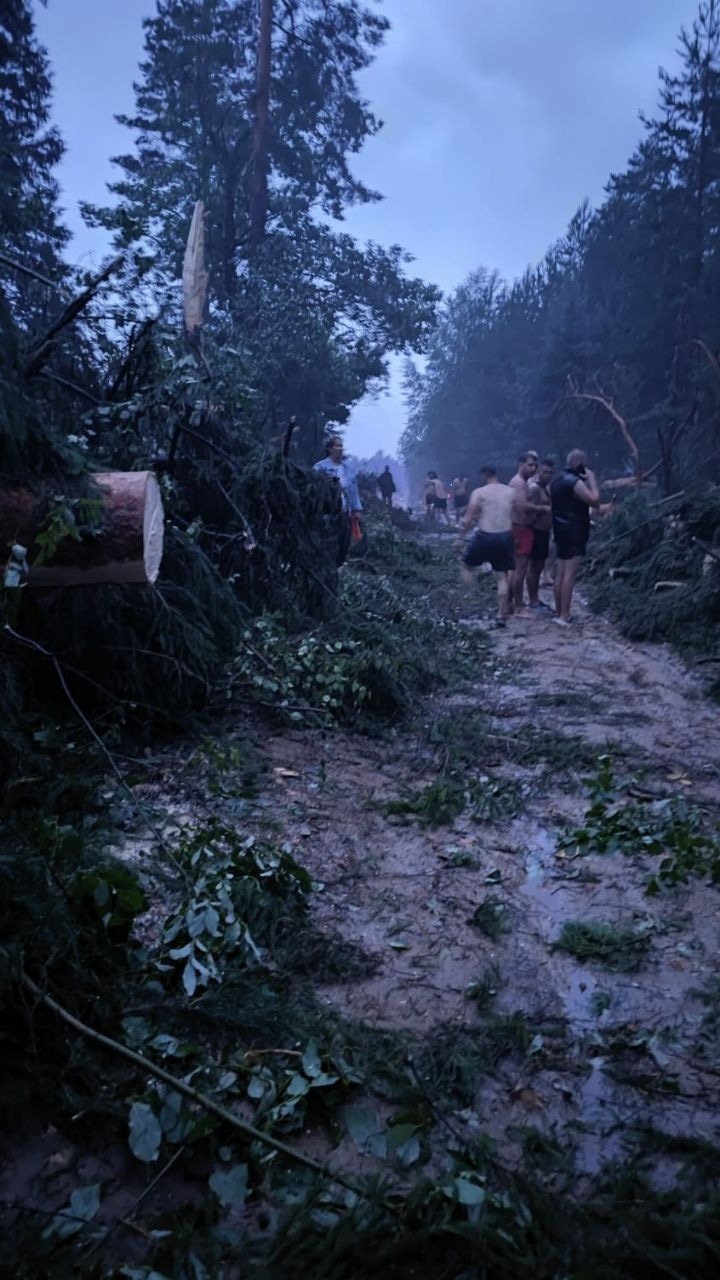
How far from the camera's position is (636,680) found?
23.1 ft

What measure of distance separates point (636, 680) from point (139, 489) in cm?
477

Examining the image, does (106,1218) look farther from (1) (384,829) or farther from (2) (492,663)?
(2) (492,663)

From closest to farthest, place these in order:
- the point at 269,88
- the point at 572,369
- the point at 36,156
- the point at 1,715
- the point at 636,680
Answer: the point at 1,715 < the point at 636,680 < the point at 36,156 < the point at 269,88 < the point at 572,369

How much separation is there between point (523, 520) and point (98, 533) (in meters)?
6.78

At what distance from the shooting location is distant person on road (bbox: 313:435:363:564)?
28.2ft

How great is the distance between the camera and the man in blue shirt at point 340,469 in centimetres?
962

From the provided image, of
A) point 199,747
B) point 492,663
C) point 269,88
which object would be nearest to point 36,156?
point 269,88

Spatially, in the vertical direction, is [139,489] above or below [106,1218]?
above

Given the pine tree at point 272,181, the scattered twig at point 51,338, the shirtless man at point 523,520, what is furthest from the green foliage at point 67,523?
the pine tree at point 272,181

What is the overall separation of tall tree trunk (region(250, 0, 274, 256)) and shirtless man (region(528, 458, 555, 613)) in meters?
15.8

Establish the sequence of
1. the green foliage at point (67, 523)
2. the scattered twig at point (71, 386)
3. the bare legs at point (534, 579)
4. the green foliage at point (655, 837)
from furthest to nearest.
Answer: the bare legs at point (534, 579) < the scattered twig at point (71, 386) < the green foliage at point (67, 523) < the green foliage at point (655, 837)

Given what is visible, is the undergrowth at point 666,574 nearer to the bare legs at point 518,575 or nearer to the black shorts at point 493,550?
the bare legs at point 518,575

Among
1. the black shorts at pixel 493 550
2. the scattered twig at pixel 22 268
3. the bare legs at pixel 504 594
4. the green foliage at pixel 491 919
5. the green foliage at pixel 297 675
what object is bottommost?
the green foliage at pixel 491 919

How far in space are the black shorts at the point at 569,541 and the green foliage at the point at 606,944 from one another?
21.3ft
